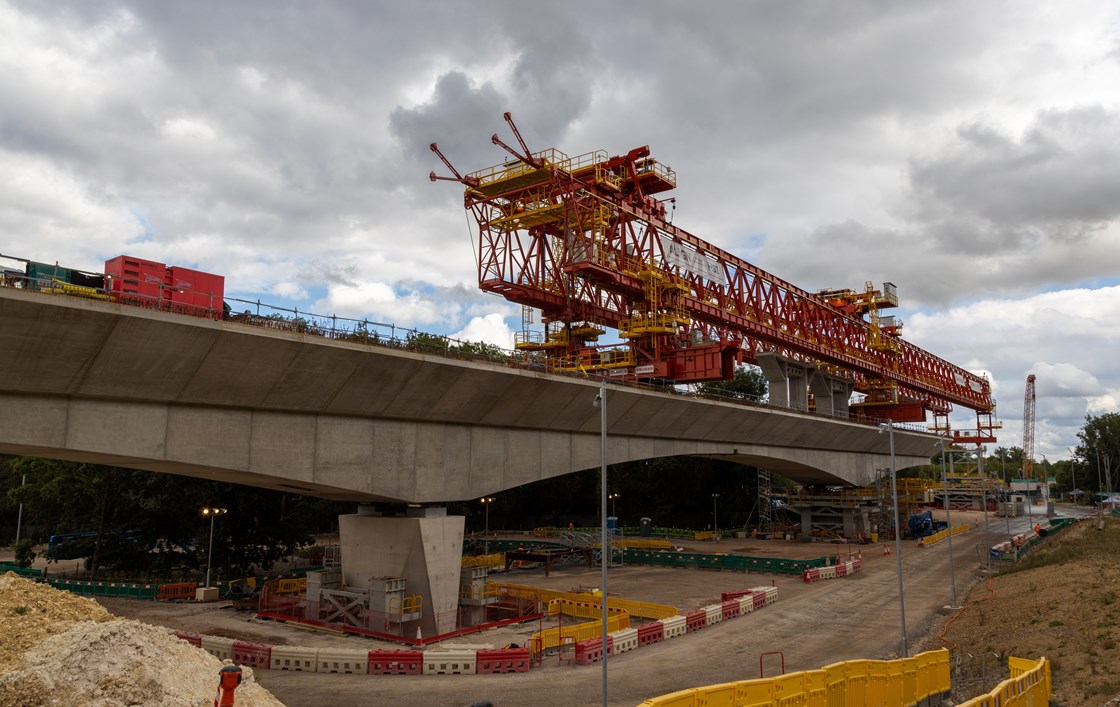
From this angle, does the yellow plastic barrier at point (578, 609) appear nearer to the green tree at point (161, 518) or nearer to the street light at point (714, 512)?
the green tree at point (161, 518)

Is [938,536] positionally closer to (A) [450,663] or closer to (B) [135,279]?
(A) [450,663]

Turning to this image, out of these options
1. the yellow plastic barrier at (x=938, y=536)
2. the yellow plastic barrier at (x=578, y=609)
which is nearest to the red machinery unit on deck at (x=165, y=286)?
the yellow plastic barrier at (x=578, y=609)

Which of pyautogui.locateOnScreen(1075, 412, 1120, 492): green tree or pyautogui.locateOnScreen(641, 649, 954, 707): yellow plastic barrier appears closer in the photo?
pyautogui.locateOnScreen(641, 649, 954, 707): yellow plastic barrier

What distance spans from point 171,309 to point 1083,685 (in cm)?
2551

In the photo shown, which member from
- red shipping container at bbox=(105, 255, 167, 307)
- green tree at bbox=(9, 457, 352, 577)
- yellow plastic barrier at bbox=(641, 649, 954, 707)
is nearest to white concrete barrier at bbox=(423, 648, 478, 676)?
yellow plastic barrier at bbox=(641, 649, 954, 707)

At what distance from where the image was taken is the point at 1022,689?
49.4ft

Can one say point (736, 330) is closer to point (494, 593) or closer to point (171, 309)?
point (494, 593)

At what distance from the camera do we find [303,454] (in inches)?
941

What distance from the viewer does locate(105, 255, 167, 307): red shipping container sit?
61.3 feet

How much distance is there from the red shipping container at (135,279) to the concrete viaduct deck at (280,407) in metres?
0.57

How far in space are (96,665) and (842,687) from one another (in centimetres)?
1462

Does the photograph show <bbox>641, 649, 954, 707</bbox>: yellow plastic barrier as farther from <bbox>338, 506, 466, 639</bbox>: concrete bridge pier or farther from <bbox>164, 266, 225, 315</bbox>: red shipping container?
<bbox>164, 266, 225, 315</bbox>: red shipping container

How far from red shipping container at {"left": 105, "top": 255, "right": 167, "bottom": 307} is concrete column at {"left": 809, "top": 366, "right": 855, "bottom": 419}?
173 ft

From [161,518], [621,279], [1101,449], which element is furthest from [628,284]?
[1101,449]
